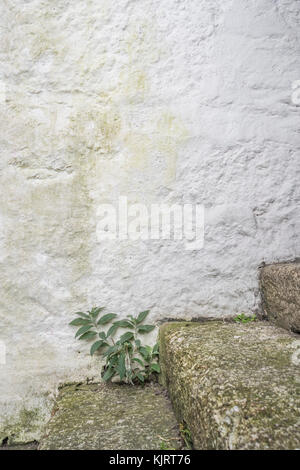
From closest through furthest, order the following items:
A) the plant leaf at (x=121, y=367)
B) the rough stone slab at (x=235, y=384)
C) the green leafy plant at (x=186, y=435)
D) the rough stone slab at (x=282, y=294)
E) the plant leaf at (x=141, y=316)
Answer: the rough stone slab at (x=235, y=384) → the green leafy plant at (x=186, y=435) → the rough stone slab at (x=282, y=294) → the plant leaf at (x=121, y=367) → the plant leaf at (x=141, y=316)

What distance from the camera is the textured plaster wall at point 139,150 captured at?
160 cm

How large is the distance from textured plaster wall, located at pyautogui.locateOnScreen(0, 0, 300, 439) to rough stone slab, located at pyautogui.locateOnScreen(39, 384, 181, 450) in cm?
16

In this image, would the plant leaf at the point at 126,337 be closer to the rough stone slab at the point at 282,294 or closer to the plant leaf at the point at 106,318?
the plant leaf at the point at 106,318

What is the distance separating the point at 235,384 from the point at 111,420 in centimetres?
55

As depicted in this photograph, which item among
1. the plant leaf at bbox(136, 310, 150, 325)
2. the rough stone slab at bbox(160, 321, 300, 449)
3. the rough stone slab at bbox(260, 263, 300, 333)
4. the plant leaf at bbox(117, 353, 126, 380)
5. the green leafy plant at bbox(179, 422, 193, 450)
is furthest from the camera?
the plant leaf at bbox(136, 310, 150, 325)

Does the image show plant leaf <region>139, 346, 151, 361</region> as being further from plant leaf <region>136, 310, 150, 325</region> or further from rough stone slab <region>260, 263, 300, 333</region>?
rough stone slab <region>260, 263, 300, 333</region>

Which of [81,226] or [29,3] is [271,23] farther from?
[81,226]

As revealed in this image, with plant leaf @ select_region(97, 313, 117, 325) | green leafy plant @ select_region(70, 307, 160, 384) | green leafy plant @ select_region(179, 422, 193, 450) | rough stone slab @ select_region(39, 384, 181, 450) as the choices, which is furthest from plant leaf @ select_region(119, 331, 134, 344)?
green leafy plant @ select_region(179, 422, 193, 450)

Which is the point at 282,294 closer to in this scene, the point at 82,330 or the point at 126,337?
the point at 126,337

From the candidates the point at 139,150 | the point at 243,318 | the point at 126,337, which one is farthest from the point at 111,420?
the point at 139,150

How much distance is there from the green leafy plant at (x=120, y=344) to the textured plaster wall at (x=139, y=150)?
0.20 ft

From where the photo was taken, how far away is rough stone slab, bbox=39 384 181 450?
3.48 ft

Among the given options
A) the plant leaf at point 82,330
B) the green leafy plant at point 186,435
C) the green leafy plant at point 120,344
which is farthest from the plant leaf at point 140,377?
the green leafy plant at point 186,435

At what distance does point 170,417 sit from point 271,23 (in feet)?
6.40
